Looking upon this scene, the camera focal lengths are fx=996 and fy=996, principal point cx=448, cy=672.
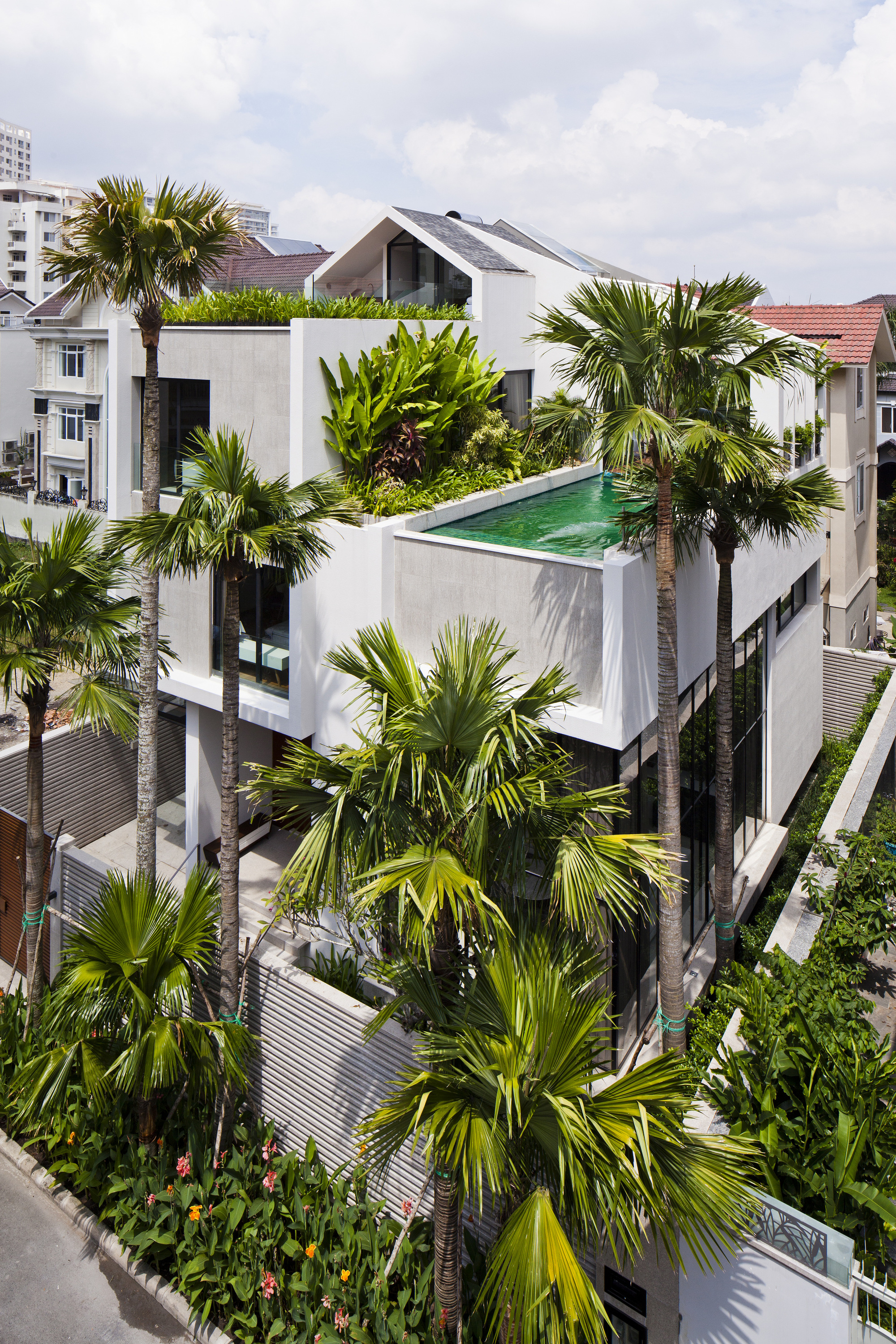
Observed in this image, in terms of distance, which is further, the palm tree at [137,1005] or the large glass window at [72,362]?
the large glass window at [72,362]

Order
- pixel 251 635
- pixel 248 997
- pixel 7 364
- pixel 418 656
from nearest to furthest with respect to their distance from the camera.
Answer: pixel 248 997, pixel 418 656, pixel 251 635, pixel 7 364

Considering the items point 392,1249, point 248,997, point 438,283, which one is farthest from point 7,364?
point 392,1249

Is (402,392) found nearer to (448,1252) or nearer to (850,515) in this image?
(448,1252)

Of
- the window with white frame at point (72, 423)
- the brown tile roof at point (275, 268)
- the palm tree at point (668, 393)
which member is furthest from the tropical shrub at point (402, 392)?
the window with white frame at point (72, 423)

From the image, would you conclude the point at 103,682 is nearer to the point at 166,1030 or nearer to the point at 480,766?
the point at 166,1030

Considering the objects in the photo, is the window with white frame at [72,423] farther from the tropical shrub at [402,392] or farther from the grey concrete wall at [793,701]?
the grey concrete wall at [793,701]

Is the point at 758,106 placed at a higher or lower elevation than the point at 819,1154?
higher

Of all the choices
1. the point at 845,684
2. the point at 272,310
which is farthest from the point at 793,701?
the point at 272,310
